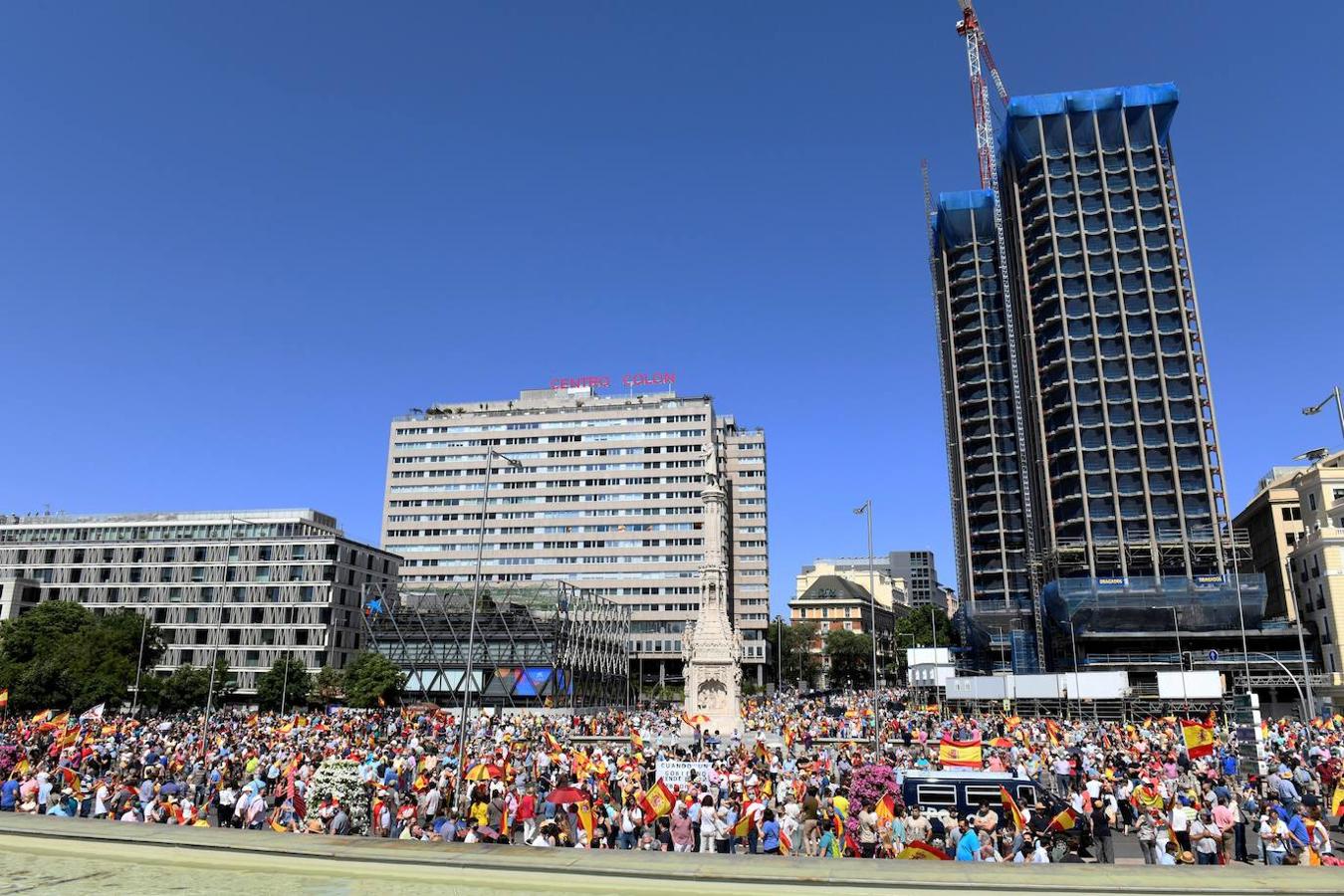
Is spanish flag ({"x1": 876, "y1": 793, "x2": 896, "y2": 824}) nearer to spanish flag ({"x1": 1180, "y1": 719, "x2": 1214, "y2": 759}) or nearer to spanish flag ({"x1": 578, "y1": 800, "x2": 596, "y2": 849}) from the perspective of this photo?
spanish flag ({"x1": 578, "y1": 800, "x2": 596, "y2": 849})

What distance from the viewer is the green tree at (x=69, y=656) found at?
60.4 metres

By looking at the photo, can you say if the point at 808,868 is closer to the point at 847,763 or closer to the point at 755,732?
the point at 847,763

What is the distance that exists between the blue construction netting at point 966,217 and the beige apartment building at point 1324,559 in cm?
5857

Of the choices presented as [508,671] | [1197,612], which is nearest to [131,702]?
[508,671]

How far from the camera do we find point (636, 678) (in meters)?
126

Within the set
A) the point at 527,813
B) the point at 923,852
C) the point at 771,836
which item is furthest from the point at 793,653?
the point at 923,852

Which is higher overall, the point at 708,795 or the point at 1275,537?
the point at 1275,537

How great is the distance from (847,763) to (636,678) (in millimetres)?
99452

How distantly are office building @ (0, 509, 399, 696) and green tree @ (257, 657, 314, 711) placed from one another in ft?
73.1

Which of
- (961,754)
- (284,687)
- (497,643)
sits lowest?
(961,754)

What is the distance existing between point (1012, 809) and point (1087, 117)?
118 metres

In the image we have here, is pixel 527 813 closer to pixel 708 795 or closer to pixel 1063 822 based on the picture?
pixel 708 795

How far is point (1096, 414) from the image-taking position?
4193 inches

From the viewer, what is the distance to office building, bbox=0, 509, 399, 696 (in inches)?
4186
